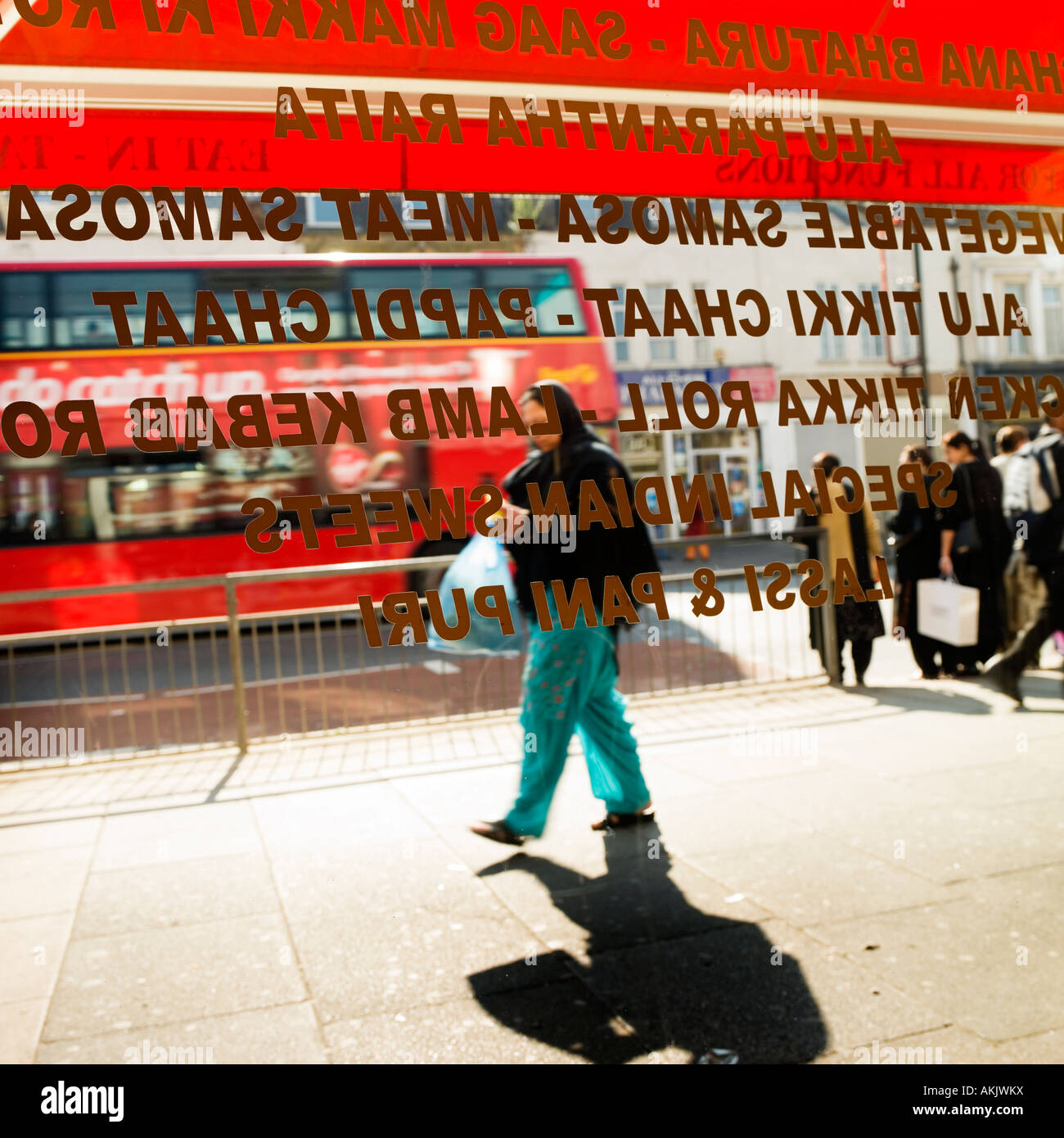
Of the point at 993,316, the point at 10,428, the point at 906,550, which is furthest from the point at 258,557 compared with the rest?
the point at 993,316

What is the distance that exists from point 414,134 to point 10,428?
1.48 metres

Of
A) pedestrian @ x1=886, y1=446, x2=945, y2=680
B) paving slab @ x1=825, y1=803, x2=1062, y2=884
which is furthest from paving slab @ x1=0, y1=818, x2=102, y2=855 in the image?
pedestrian @ x1=886, y1=446, x2=945, y2=680

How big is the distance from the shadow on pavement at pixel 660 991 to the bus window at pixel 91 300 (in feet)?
25.0

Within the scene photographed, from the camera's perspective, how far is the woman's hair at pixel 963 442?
655 centimetres

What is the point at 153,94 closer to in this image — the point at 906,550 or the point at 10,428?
the point at 10,428

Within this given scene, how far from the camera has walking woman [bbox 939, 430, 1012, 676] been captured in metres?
6.75

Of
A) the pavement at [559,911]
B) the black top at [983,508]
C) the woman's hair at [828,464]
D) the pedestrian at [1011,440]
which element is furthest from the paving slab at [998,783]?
the pedestrian at [1011,440]

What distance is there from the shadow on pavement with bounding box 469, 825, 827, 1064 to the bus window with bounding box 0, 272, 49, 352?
815 cm

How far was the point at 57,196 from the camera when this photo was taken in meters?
2.90

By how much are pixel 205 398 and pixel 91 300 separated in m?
1.30

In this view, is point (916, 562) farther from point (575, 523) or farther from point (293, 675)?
point (293, 675)
